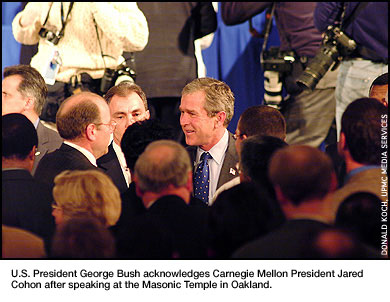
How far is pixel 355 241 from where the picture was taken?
2121mm

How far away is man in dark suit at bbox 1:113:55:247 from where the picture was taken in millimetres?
2664

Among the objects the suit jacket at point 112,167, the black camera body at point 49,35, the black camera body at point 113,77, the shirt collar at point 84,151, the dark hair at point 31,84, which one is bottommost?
the black camera body at point 113,77

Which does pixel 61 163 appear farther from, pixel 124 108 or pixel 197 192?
pixel 124 108

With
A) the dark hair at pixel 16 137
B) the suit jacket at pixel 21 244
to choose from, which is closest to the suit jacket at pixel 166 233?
the suit jacket at pixel 21 244

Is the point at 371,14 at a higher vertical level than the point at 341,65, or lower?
higher

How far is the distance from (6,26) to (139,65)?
122 centimetres

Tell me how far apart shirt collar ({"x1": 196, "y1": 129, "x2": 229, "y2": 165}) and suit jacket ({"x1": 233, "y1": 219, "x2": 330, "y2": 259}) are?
4.62 feet

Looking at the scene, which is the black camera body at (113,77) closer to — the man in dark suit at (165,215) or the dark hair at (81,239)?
the man in dark suit at (165,215)

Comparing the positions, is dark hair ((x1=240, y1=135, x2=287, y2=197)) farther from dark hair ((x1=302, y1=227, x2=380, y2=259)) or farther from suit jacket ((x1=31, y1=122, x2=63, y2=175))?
suit jacket ((x1=31, y1=122, x2=63, y2=175))

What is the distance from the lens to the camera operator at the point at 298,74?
5.14 metres

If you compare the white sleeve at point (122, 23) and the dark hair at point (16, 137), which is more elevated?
the dark hair at point (16, 137)

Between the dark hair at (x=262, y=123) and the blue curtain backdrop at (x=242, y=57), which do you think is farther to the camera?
the blue curtain backdrop at (x=242, y=57)

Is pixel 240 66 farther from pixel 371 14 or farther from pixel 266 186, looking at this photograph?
pixel 266 186
